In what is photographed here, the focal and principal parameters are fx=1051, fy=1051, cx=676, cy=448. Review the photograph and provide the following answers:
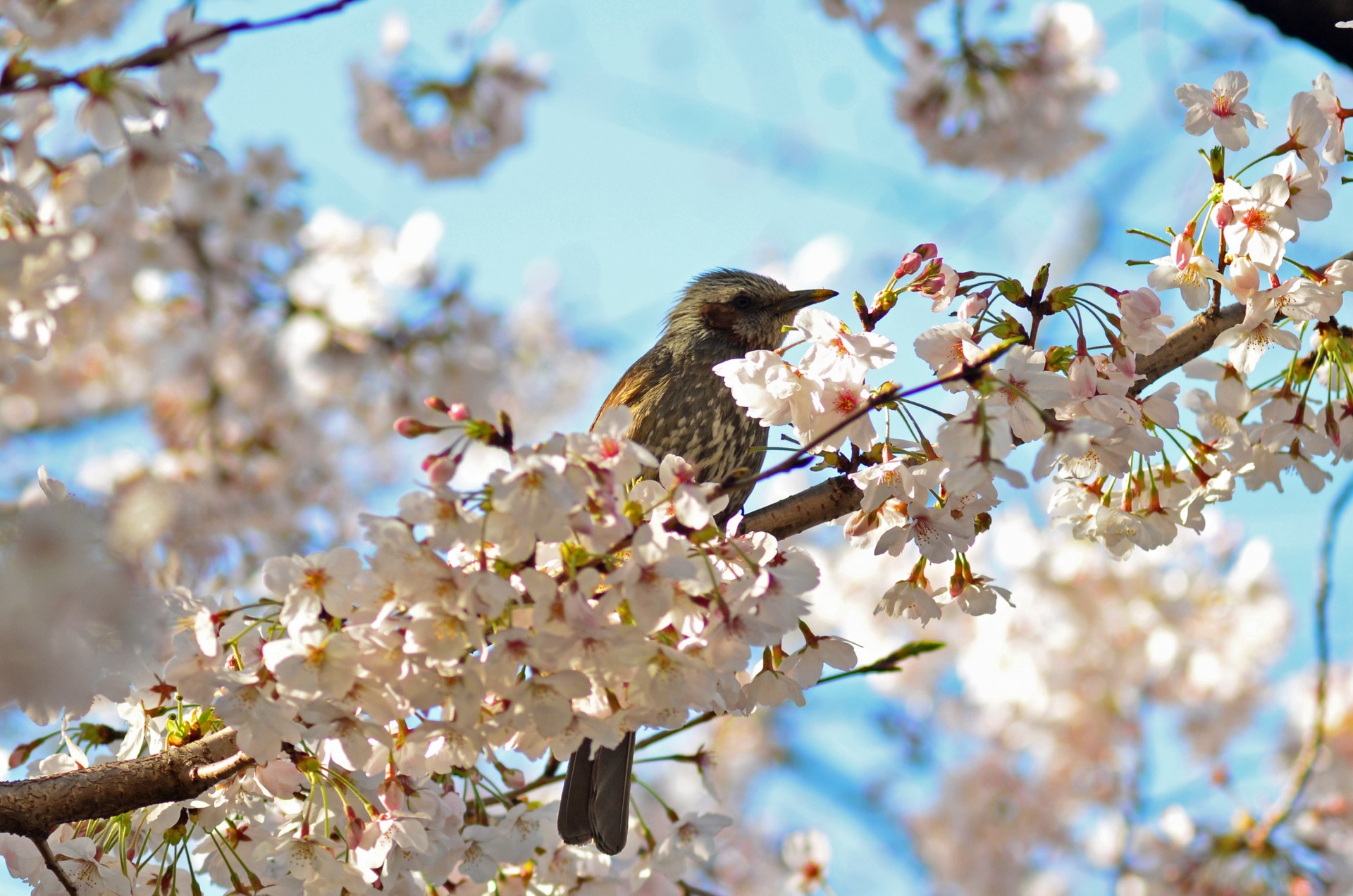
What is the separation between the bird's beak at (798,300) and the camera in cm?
325

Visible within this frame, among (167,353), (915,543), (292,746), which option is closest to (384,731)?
(292,746)

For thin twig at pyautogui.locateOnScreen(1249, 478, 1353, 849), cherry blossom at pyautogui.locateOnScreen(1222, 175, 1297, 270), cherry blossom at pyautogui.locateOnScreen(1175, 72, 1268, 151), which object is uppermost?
cherry blossom at pyautogui.locateOnScreen(1175, 72, 1268, 151)

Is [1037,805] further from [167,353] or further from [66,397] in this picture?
[66,397]

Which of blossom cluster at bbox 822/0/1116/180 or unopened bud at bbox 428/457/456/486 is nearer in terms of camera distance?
unopened bud at bbox 428/457/456/486

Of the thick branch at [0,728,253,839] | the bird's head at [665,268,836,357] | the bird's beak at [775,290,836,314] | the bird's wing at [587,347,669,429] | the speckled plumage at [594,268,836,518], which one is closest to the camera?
the thick branch at [0,728,253,839]

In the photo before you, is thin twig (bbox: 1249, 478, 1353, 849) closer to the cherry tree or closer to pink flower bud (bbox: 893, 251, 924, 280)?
the cherry tree

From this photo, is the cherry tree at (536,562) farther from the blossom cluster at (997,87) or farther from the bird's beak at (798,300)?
the blossom cluster at (997,87)

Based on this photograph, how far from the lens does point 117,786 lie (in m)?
1.52

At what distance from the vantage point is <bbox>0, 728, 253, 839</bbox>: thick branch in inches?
59.1

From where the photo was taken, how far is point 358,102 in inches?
220

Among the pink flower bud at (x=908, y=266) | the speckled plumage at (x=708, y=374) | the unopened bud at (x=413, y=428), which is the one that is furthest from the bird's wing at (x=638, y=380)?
the unopened bud at (x=413, y=428)

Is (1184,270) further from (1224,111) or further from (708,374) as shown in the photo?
(708,374)

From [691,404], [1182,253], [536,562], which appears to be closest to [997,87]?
[691,404]

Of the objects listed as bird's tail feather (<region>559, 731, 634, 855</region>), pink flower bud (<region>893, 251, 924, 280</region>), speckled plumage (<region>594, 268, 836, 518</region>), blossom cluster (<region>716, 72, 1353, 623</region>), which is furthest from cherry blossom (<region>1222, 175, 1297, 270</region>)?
bird's tail feather (<region>559, 731, 634, 855</region>)
